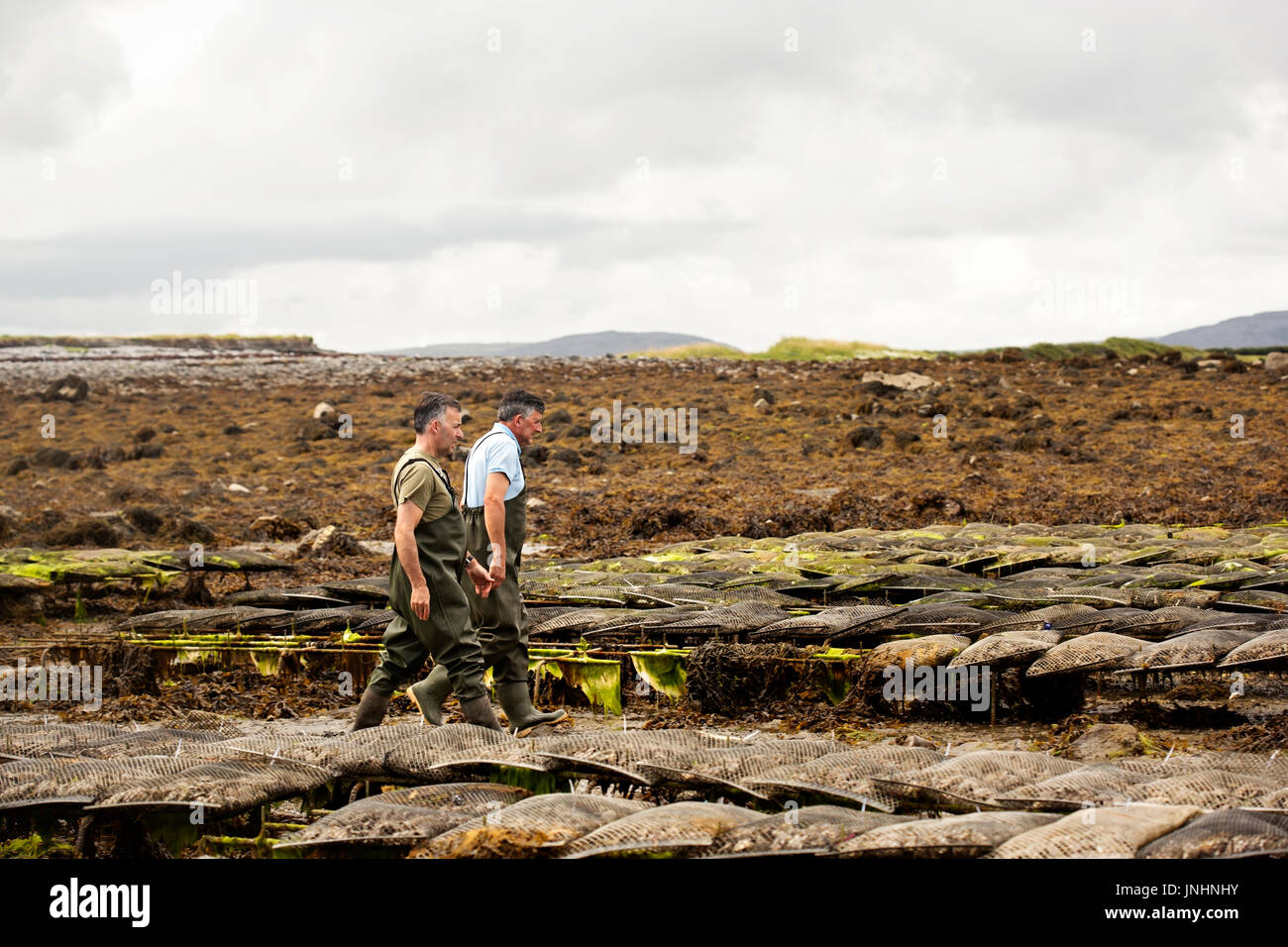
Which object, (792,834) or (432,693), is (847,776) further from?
(432,693)

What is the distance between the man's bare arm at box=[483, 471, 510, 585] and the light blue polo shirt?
0.18 feet

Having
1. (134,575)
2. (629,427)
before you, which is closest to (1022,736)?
(134,575)

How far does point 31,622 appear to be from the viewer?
43.2ft

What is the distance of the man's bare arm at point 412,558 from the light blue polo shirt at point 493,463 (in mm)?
558

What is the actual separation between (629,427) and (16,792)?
1038 inches

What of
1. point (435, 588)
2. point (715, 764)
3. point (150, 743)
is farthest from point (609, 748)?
point (150, 743)

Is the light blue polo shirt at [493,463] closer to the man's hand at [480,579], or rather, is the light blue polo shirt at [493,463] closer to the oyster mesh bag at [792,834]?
the man's hand at [480,579]

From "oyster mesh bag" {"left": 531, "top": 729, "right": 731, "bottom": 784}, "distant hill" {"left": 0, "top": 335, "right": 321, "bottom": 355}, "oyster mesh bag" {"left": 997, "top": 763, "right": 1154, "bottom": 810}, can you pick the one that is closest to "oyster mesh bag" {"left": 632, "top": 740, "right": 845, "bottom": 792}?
"oyster mesh bag" {"left": 531, "top": 729, "right": 731, "bottom": 784}

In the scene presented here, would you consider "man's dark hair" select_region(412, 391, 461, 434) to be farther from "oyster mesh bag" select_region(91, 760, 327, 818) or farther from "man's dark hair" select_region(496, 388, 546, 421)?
"oyster mesh bag" select_region(91, 760, 327, 818)

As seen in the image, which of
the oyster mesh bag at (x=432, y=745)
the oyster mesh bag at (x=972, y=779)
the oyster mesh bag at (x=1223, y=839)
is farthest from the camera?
the oyster mesh bag at (x=432, y=745)

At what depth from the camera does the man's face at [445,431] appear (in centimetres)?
675

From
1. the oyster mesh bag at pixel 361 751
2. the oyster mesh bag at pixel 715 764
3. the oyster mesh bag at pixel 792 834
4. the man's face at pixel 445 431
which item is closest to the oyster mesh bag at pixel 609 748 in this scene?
the oyster mesh bag at pixel 715 764

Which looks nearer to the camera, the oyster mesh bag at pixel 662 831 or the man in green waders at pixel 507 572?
the oyster mesh bag at pixel 662 831
